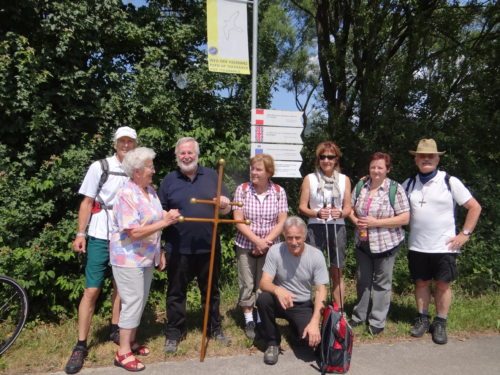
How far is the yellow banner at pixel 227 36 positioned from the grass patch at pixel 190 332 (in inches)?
105

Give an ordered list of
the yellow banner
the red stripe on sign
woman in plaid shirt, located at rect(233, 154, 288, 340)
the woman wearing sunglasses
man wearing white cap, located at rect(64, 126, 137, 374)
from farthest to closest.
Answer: the red stripe on sign < the yellow banner < the woman wearing sunglasses < woman in plaid shirt, located at rect(233, 154, 288, 340) < man wearing white cap, located at rect(64, 126, 137, 374)

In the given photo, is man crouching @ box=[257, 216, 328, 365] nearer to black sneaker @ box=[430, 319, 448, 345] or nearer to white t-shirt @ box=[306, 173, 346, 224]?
white t-shirt @ box=[306, 173, 346, 224]

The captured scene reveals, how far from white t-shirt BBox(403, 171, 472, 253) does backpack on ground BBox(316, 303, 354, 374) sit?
4.16 ft

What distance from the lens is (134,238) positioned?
3.41 metres

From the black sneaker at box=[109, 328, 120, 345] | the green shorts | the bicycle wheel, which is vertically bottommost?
the black sneaker at box=[109, 328, 120, 345]

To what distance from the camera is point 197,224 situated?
3838 millimetres

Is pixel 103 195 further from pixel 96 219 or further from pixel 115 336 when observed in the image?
pixel 115 336

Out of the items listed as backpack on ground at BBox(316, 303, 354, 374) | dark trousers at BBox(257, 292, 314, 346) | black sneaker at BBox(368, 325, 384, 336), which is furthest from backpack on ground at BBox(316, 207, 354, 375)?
black sneaker at BBox(368, 325, 384, 336)

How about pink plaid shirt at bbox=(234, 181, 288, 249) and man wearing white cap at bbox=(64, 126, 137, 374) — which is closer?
man wearing white cap at bbox=(64, 126, 137, 374)

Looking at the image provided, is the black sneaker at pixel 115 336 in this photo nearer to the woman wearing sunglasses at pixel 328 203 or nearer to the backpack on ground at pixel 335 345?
the backpack on ground at pixel 335 345

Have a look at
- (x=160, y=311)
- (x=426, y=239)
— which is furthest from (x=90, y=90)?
(x=426, y=239)

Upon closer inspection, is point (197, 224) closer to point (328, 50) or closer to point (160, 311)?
point (160, 311)

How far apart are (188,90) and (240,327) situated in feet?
10.1

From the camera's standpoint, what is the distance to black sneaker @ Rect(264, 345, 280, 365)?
12.3 feet
